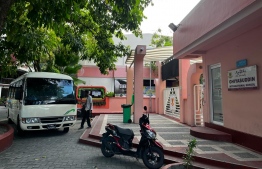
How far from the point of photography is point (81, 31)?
10297 millimetres

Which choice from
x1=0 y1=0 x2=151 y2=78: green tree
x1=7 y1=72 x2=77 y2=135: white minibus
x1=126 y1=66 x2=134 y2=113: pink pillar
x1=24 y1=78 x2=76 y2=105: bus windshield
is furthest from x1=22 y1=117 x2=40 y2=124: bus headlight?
x1=126 y1=66 x2=134 y2=113: pink pillar

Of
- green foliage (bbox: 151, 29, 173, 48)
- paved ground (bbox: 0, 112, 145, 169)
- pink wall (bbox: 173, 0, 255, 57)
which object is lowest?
paved ground (bbox: 0, 112, 145, 169)

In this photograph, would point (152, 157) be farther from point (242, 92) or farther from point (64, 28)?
point (64, 28)

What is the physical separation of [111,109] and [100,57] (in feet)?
17.3

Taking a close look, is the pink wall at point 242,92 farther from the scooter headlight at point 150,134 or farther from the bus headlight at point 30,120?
the bus headlight at point 30,120

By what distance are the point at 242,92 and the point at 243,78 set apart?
0.40 meters

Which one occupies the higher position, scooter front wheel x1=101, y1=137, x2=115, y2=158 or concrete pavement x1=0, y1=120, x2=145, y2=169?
scooter front wheel x1=101, y1=137, x2=115, y2=158

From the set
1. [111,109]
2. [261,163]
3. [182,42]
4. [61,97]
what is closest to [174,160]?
[261,163]

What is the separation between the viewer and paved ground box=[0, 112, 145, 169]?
4.90m

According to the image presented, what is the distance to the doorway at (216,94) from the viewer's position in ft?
23.9

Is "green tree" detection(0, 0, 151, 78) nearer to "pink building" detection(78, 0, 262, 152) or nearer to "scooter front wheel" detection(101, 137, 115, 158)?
"pink building" detection(78, 0, 262, 152)

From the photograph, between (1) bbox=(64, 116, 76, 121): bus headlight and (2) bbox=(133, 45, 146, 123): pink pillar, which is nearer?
(1) bbox=(64, 116, 76, 121): bus headlight

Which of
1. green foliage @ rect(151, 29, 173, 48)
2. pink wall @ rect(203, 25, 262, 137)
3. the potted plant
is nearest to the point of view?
the potted plant

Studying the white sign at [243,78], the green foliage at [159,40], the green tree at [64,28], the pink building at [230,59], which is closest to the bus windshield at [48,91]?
the green tree at [64,28]
